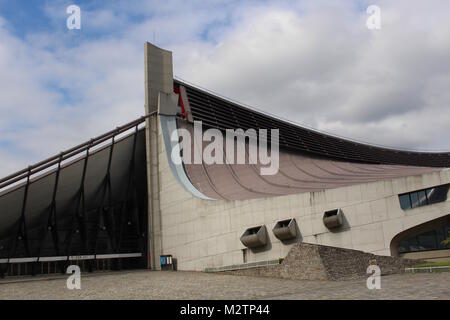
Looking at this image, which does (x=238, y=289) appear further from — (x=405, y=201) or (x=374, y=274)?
(x=405, y=201)

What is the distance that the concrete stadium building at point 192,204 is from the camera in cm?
1859

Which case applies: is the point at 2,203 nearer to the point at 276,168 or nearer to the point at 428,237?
the point at 276,168

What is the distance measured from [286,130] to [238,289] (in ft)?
76.8

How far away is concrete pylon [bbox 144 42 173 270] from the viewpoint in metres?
26.9

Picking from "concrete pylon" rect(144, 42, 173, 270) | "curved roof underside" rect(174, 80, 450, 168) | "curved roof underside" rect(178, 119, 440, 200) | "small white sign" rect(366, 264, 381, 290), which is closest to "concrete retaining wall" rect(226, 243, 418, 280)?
"small white sign" rect(366, 264, 381, 290)

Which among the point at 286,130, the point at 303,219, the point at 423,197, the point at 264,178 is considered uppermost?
the point at 286,130

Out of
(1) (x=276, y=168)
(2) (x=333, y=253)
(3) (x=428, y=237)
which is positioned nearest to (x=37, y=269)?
(1) (x=276, y=168)

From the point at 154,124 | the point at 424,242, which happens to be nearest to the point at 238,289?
the point at 424,242

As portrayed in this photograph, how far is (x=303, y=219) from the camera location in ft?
64.4

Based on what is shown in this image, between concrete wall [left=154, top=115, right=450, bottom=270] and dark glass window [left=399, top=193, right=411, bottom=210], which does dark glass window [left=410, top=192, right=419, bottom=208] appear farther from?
concrete wall [left=154, top=115, right=450, bottom=270]

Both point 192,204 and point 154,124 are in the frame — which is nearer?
point 192,204

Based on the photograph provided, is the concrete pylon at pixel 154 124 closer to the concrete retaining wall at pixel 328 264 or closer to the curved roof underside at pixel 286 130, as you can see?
the curved roof underside at pixel 286 130

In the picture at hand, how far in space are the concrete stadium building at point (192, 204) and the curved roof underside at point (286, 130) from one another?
0.15 m

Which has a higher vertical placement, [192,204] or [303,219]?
[192,204]
